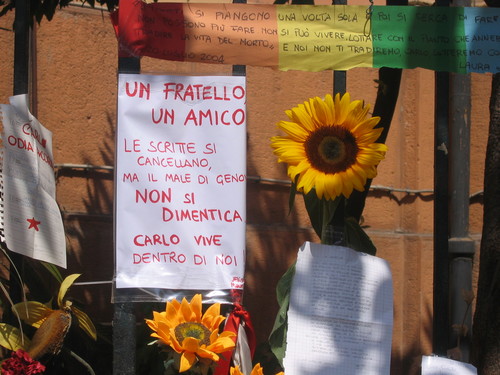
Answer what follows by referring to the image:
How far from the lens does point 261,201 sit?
14.2 feet

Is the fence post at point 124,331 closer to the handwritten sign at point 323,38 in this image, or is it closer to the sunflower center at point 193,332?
the sunflower center at point 193,332

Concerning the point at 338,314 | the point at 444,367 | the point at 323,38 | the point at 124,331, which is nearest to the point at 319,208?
the point at 338,314

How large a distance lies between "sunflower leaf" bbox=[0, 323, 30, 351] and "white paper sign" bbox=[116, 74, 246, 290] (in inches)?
17.7

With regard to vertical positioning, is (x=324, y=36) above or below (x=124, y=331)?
above

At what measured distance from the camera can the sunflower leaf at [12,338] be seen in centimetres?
294

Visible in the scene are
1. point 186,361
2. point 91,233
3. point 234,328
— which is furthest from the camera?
point 91,233

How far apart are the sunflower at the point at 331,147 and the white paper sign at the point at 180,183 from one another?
0.23 metres

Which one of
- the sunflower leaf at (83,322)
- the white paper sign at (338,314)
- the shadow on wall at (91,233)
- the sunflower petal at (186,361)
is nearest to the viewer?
the sunflower petal at (186,361)

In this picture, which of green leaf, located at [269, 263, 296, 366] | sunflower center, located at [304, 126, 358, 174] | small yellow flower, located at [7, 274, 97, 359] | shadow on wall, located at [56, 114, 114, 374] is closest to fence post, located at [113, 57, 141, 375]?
small yellow flower, located at [7, 274, 97, 359]

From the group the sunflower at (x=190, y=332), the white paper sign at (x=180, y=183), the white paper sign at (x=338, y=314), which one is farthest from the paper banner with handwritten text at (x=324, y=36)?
the sunflower at (x=190, y=332)

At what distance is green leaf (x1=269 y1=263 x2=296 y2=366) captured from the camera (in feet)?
9.62

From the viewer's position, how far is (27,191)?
293 centimetres

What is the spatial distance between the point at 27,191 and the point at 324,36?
1261 mm

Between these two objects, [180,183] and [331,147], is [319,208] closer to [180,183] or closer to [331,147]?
[331,147]
